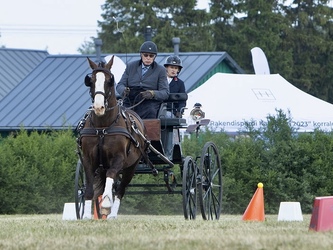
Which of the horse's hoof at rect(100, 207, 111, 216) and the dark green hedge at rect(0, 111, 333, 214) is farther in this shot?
the dark green hedge at rect(0, 111, 333, 214)

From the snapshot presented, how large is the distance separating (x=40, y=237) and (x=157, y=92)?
425cm

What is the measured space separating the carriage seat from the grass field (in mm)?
2803

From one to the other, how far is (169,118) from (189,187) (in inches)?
36.6

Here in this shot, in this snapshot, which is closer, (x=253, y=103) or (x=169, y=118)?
(x=169, y=118)

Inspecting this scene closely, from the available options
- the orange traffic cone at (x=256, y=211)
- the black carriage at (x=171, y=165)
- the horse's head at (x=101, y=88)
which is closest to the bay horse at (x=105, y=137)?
the horse's head at (x=101, y=88)

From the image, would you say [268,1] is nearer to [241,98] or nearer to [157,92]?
[241,98]

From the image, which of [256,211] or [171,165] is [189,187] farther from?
[256,211]

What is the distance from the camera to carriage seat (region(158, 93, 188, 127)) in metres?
13.8

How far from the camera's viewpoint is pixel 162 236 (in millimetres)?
9234

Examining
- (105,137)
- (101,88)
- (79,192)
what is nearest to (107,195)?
(105,137)

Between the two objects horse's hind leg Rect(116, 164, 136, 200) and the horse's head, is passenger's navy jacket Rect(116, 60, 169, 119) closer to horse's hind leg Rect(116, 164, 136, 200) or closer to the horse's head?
horse's hind leg Rect(116, 164, 136, 200)

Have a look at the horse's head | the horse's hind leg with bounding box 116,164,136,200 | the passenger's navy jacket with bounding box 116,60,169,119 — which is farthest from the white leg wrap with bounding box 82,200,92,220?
the passenger's navy jacket with bounding box 116,60,169,119

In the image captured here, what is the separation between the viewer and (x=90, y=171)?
40.1ft

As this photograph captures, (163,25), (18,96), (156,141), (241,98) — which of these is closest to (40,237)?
(156,141)
